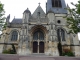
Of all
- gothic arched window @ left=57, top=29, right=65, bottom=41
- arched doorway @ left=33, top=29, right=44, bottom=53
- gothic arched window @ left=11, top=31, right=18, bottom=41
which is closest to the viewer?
arched doorway @ left=33, top=29, right=44, bottom=53

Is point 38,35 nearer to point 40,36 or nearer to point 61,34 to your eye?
point 40,36

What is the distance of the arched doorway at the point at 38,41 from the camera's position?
950 inches

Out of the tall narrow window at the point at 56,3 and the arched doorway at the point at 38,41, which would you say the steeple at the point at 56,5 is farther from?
the arched doorway at the point at 38,41

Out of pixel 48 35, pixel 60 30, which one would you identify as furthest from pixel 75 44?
pixel 48 35

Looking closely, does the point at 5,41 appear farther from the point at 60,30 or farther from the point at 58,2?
the point at 58,2

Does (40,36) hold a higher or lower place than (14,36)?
lower

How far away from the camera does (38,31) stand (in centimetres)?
2542

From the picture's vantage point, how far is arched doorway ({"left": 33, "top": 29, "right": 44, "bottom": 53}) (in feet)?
79.1

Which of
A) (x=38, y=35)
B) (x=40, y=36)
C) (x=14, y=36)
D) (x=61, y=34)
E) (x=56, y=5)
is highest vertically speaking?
(x=56, y=5)

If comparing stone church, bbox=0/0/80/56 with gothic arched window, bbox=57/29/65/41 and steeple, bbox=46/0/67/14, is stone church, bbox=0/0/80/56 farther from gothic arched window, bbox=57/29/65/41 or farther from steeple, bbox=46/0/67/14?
steeple, bbox=46/0/67/14

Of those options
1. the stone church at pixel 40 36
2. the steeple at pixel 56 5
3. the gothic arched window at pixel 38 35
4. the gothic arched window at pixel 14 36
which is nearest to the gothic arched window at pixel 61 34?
the stone church at pixel 40 36

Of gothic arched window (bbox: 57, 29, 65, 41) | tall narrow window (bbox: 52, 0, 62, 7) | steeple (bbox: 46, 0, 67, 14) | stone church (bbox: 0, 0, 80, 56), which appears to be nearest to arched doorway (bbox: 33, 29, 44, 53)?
stone church (bbox: 0, 0, 80, 56)

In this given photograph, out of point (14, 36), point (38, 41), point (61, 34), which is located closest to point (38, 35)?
point (38, 41)

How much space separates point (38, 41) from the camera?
80.1 ft
